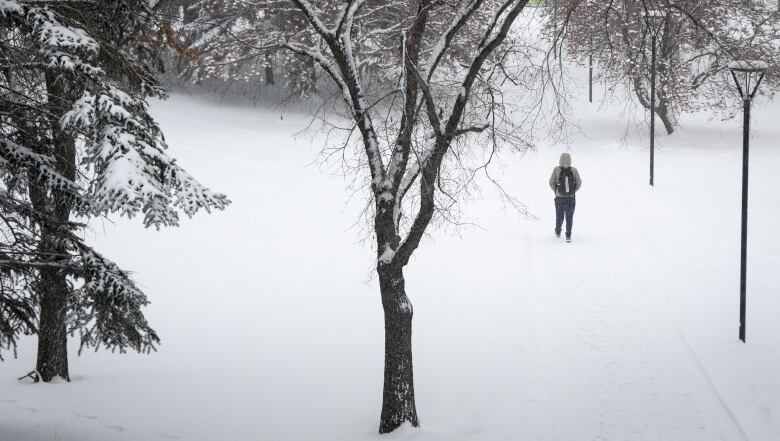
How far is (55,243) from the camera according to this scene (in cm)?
759

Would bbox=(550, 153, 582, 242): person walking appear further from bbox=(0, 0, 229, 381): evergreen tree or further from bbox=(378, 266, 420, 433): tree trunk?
bbox=(0, 0, 229, 381): evergreen tree

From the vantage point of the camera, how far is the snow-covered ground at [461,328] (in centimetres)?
896

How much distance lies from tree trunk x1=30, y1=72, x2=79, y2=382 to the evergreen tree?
0.03 metres

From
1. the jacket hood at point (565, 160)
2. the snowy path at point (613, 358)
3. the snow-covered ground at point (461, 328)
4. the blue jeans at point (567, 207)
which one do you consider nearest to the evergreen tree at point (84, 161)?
the snow-covered ground at point (461, 328)

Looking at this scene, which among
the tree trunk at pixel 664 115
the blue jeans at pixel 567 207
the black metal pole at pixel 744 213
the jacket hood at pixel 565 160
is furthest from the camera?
the tree trunk at pixel 664 115

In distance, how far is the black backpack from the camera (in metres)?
15.8

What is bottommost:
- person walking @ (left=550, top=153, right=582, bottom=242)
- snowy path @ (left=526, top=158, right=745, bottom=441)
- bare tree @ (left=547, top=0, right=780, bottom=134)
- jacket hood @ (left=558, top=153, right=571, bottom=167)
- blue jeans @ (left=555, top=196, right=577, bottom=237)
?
snowy path @ (left=526, top=158, right=745, bottom=441)

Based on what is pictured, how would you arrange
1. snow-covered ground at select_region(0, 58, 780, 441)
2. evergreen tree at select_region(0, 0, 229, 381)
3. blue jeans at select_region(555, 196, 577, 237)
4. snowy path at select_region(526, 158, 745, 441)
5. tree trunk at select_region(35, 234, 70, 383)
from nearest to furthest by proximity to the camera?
evergreen tree at select_region(0, 0, 229, 381), snowy path at select_region(526, 158, 745, 441), tree trunk at select_region(35, 234, 70, 383), snow-covered ground at select_region(0, 58, 780, 441), blue jeans at select_region(555, 196, 577, 237)

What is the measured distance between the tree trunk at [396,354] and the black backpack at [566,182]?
815 cm

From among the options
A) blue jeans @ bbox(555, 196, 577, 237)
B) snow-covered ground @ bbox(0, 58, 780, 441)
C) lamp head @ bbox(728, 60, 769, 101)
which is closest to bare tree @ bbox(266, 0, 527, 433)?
snow-covered ground @ bbox(0, 58, 780, 441)

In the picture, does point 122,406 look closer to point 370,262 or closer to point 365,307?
point 365,307

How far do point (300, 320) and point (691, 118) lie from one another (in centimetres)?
2562

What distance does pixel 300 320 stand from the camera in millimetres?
13258

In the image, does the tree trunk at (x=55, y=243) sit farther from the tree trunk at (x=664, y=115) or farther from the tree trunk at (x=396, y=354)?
the tree trunk at (x=664, y=115)
